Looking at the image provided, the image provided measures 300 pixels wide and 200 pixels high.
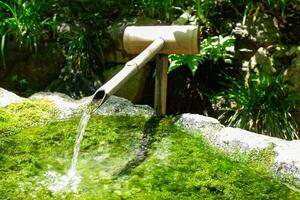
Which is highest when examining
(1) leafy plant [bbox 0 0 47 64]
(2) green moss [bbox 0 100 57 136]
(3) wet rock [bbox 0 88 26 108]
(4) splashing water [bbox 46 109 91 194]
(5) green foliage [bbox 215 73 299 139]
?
(1) leafy plant [bbox 0 0 47 64]

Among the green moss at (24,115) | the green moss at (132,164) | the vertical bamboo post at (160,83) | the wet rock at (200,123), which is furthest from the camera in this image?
the vertical bamboo post at (160,83)

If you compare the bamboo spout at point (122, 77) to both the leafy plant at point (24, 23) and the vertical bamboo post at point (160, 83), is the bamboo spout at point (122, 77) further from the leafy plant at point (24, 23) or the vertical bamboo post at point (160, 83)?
the leafy plant at point (24, 23)

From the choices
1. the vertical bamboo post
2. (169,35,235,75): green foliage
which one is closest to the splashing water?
the vertical bamboo post

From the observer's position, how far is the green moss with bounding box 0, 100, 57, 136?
108 inches

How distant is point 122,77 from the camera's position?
7.94 ft

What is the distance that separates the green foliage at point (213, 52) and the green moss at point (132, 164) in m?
1.61

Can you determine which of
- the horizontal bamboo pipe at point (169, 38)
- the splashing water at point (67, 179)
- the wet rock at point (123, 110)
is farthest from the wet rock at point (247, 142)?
the splashing water at point (67, 179)

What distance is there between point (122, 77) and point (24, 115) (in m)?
0.83

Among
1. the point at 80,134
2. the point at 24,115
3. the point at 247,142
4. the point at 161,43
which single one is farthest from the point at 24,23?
the point at 247,142

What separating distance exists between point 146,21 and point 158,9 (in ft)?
0.67

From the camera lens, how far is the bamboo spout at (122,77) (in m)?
2.20

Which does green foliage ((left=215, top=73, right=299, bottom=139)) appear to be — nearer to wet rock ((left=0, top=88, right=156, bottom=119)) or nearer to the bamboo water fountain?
the bamboo water fountain

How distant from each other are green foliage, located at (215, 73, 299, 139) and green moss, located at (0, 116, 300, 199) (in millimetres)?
1684

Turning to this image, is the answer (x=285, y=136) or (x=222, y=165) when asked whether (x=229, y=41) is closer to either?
(x=285, y=136)
